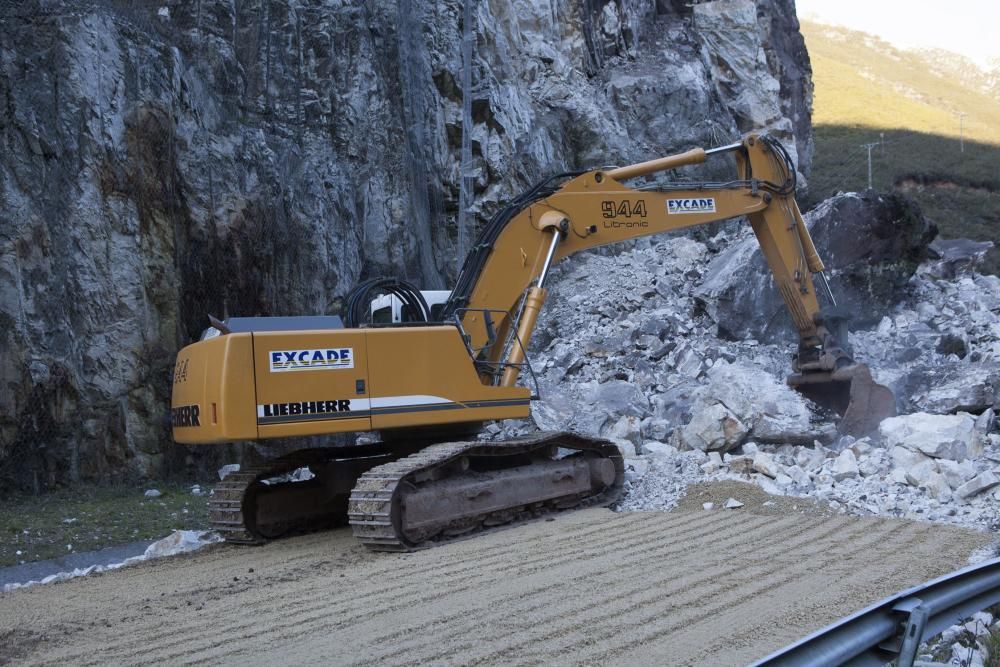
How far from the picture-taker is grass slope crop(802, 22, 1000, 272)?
142ft

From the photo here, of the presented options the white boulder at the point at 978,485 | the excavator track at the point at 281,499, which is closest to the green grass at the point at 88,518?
the excavator track at the point at 281,499

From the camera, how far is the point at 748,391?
11.1m

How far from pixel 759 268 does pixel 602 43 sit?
426 inches

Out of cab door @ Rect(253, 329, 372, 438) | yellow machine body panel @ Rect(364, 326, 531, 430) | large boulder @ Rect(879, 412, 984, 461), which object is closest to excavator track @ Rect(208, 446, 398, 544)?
yellow machine body panel @ Rect(364, 326, 531, 430)

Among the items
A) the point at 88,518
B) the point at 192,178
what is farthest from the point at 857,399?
the point at 192,178

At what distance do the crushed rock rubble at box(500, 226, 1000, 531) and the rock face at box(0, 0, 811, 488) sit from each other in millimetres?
1554

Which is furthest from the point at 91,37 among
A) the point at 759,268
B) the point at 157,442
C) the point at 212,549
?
the point at 759,268

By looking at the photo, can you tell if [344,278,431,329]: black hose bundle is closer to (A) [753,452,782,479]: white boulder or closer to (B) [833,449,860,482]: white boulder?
(A) [753,452,782,479]: white boulder

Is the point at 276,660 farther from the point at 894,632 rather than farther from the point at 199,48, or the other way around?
the point at 199,48

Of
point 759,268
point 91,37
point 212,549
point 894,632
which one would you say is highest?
point 91,37

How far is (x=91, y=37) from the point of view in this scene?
11.5 m

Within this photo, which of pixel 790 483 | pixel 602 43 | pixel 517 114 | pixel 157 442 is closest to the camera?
pixel 790 483

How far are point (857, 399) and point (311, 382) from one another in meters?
6.28

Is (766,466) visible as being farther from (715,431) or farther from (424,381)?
(424,381)
